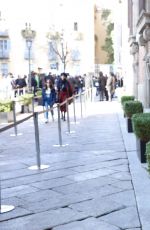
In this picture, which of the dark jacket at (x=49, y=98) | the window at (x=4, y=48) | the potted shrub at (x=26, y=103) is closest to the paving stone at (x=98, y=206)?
the dark jacket at (x=49, y=98)

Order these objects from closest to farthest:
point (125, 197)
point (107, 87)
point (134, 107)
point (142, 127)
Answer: point (125, 197) < point (142, 127) < point (134, 107) < point (107, 87)

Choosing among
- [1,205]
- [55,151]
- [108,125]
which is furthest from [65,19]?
[1,205]

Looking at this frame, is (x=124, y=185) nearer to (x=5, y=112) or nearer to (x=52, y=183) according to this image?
(x=52, y=183)

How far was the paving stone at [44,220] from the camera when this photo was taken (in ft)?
14.8

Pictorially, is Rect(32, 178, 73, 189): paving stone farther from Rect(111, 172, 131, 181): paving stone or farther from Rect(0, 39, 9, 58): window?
Rect(0, 39, 9, 58): window

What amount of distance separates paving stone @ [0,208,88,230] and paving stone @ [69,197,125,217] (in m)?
0.11

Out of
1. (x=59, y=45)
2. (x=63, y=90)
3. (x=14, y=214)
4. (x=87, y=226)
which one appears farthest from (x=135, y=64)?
(x=59, y=45)

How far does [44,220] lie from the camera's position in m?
4.65

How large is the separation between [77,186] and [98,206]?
0.94 m

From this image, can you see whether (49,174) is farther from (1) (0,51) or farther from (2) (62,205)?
(1) (0,51)

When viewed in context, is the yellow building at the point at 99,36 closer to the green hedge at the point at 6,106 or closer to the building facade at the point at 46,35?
the building facade at the point at 46,35

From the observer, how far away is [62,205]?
5.12 m

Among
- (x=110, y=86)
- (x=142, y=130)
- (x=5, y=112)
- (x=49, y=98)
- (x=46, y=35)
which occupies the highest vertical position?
(x=46, y=35)

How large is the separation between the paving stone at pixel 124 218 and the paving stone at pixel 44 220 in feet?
0.85
